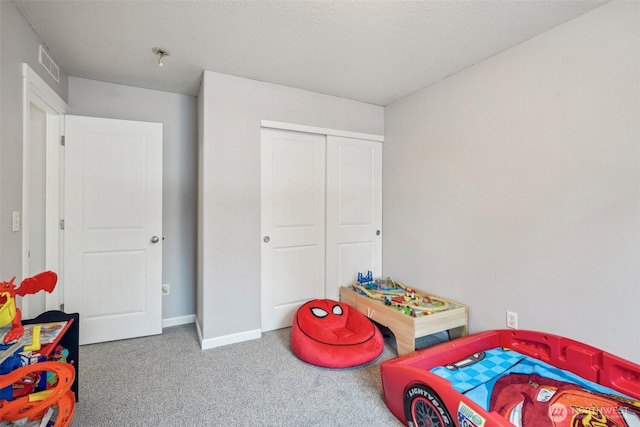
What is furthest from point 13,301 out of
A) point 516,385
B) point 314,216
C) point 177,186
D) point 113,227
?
point 516,385

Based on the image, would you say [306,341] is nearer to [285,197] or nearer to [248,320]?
[248,320]

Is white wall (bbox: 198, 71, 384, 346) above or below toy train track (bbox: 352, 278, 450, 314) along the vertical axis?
above

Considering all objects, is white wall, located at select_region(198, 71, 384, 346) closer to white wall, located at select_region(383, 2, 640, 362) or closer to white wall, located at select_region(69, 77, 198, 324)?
white wall, located at select_region(69, 77, 198, 324)

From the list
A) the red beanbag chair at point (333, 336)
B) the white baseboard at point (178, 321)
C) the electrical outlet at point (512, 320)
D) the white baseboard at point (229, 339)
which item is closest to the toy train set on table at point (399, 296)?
the red beanbag chair at point (333, 336)

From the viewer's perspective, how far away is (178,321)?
294 centimetres

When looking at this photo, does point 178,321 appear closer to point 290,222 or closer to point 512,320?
point 290,222

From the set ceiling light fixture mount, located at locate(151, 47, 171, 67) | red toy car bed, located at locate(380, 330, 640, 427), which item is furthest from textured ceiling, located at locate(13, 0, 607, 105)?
red toy car bed, located at locate(380, 330, 640, 427)

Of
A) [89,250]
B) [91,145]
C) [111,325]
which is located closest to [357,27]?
[91,145]

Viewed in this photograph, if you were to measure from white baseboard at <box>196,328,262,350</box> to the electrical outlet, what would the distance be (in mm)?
1994

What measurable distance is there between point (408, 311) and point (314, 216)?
4.12 ft

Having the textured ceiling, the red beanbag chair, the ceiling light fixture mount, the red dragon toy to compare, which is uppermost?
the textured ceiling

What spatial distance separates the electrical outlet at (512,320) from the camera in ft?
6.81

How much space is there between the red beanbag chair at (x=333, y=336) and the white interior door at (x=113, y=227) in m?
1.40

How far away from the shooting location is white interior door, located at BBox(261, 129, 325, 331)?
276cm
